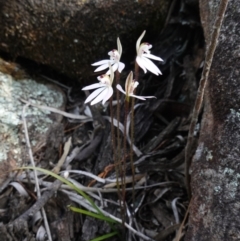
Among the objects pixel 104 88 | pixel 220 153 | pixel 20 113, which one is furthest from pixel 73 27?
A: pixel 220 153

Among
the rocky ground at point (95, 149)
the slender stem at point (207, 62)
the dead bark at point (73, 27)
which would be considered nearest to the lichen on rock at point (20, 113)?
the rocky ground at point (95, 149)

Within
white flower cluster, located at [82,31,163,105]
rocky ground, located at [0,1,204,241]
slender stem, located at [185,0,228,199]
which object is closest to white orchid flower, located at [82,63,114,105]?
white flower cluster, located at [82,31,163,105]

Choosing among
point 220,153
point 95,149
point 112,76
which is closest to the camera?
point 112,76

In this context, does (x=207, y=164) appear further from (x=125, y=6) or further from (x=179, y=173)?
(x=125, y=6)

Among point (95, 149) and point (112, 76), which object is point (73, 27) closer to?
point (95, 149)

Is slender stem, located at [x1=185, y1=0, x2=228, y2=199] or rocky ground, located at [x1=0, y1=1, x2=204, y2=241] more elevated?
slender stem, located at [x1=185, y1=0, x2=228, y2=199]

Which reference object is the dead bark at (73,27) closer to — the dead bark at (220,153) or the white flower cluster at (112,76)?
the dead bark at (220,153)

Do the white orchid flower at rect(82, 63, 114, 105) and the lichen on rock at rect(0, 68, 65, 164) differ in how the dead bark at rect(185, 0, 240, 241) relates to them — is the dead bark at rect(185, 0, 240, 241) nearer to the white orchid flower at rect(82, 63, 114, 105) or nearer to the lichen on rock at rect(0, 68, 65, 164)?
the white orchid flower at rect(82, 63, 114, 105)
